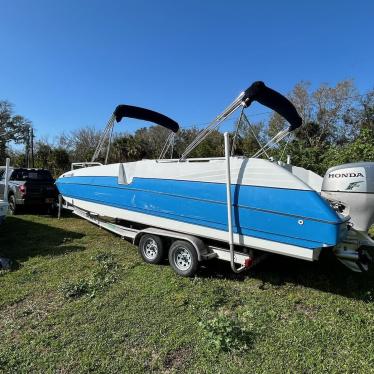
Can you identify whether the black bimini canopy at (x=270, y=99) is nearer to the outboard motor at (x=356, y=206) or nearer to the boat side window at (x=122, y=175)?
the outboard motor at (x=356, y=206)

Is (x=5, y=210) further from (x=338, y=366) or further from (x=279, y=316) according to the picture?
(x=338, y=366)

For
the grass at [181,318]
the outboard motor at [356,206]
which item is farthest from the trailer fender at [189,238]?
the outboard motor at [356,206]

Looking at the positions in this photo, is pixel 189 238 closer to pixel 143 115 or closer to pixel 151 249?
pixel 151 249

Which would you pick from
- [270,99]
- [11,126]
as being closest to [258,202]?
[270,99]

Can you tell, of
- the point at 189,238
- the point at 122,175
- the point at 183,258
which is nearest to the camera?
the point at 189,238

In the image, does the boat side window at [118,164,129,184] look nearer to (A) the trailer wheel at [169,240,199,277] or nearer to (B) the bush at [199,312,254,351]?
(A) the trailer wheel at [169,240,199,277]

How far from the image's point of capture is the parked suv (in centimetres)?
1137

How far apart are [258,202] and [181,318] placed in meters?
1.83

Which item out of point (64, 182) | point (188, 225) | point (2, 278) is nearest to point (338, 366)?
point (188, 225)

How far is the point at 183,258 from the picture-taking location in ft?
18.3

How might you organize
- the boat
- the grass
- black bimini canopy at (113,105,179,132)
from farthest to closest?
black bimini canopy at (113,105,179,132), the boat, the grass

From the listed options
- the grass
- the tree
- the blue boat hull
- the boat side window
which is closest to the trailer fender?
the blue boat hull

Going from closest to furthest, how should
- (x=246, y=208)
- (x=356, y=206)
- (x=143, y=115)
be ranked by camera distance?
(x=356, y=206), (x=246, y=208), (x=143, y=115)

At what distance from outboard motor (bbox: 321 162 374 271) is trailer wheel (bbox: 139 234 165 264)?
2860 mm
